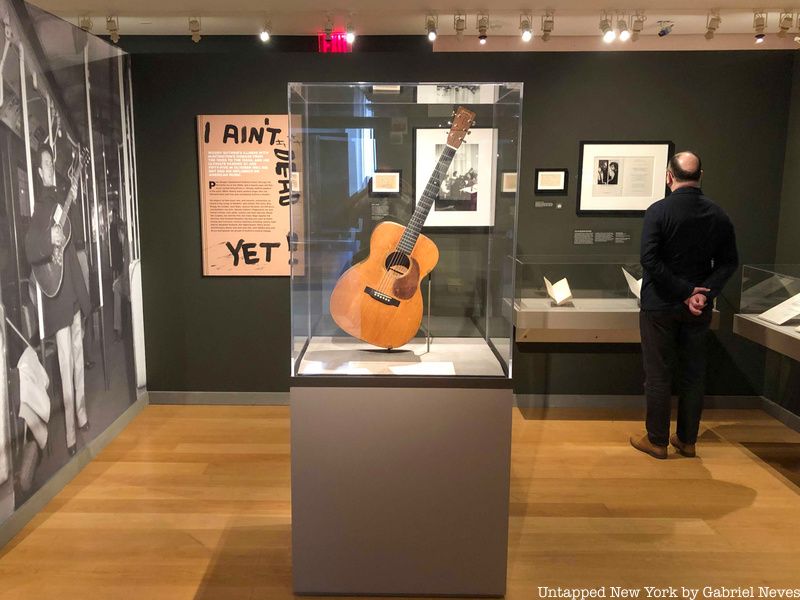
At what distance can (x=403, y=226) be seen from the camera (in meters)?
2.39

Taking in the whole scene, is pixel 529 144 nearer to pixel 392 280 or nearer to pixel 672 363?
pixel 672 363

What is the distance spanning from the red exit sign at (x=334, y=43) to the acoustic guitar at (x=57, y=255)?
6.19 ft

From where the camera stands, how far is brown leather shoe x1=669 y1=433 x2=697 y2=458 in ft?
12.4

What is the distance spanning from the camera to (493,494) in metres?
2.38

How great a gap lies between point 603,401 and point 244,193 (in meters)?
2.79

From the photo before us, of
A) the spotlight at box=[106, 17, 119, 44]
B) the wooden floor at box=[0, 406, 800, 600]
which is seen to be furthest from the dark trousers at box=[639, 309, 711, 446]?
the spotlight at box=[106, 17, 119, 44]

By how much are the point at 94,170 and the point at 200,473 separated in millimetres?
1738

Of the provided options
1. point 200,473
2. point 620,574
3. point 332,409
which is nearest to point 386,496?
point 332,409

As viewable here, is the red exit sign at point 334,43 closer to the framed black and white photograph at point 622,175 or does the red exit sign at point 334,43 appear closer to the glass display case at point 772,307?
the framed black and white photograph at point 622,175

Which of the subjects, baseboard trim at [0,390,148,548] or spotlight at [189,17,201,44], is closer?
baseboard trim at [0,390,148,548]

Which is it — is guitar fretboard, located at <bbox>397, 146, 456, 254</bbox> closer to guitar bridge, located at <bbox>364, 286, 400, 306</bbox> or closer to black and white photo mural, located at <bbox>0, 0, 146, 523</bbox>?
guitar bridge, located at <bbox>364, 286, 400, 306</bbox>

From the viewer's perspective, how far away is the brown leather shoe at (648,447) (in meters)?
3.78

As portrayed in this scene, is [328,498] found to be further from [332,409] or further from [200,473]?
[200,473]

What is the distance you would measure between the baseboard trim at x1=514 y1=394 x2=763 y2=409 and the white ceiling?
2379mm
